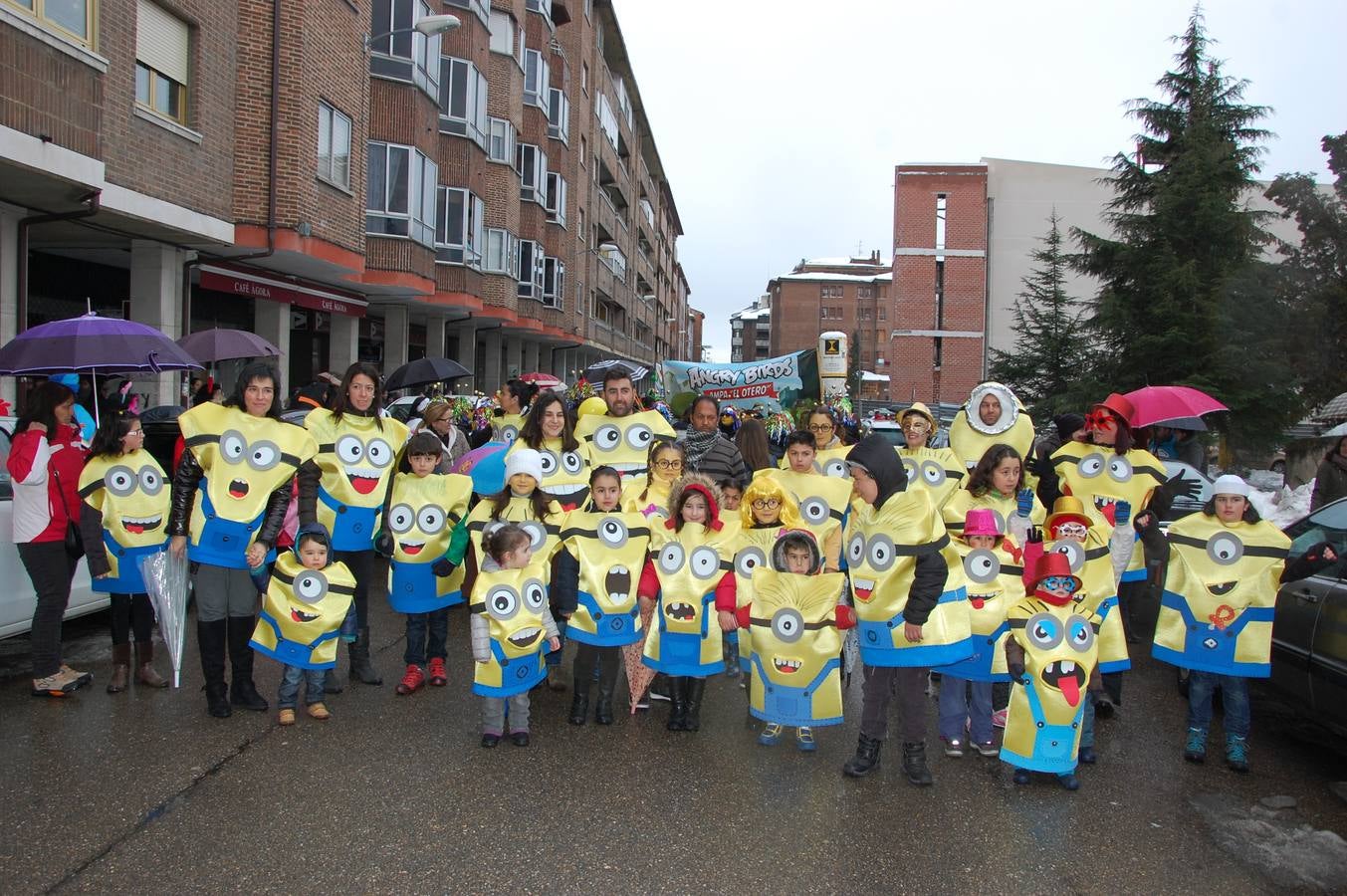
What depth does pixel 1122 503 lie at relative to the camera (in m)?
6.37

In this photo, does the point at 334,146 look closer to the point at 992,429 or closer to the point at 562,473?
the point at 562,473

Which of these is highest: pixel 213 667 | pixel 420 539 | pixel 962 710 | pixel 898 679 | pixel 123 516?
pixel 123 516

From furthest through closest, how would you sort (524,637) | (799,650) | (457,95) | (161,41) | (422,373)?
(457,95), (161,41), (422,373), (524,637), (799,650)

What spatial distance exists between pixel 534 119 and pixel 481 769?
31.2m

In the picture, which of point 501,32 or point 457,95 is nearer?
point 457,95

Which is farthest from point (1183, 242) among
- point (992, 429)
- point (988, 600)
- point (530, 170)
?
point (530, 170)

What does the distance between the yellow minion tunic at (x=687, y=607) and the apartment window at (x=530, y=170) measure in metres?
28.7

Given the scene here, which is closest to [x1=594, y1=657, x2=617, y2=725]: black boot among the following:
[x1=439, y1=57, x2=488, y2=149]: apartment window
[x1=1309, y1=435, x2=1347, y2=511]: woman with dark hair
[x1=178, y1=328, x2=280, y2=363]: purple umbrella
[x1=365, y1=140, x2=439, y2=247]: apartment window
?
[x1=1309, y1=435, x2=1347, y2=511]: woman with dark hair

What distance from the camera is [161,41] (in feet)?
43.6

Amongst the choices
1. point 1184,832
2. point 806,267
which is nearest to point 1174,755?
point 1184,832

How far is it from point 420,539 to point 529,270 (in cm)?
2755

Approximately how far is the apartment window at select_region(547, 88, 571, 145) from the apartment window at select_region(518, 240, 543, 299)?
5.15 meters

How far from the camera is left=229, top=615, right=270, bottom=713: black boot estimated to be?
570 centimetres

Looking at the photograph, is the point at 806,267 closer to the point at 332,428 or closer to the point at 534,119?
the point at 534,119
